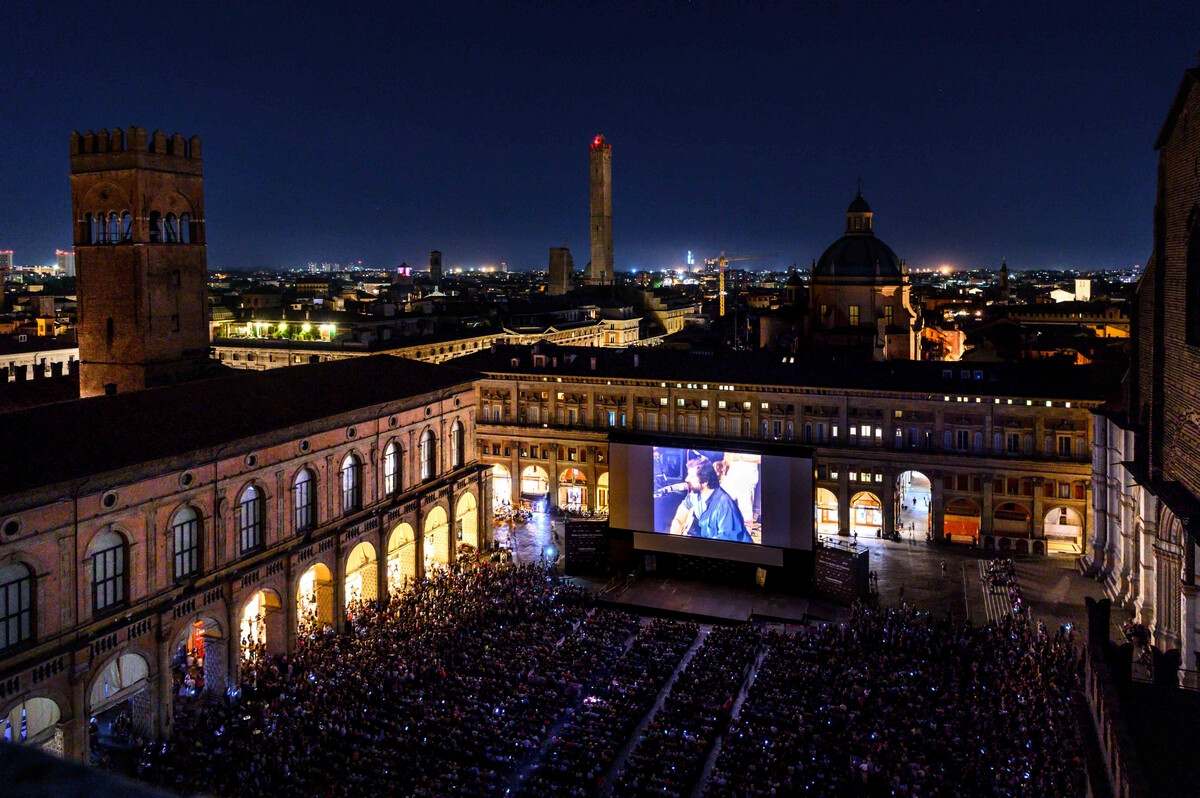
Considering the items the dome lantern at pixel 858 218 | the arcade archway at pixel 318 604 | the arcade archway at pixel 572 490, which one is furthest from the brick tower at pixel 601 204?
the arcade archway at pixel 318 604

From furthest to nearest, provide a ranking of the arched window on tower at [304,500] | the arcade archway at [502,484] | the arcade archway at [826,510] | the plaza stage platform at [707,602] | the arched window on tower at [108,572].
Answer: the arcade archway at [502,484] → the arcade archway at [826,510] → the plaza stage platform at [707,602] → the arched window on tower at [304,500] → the arched window on tower at [108,572]

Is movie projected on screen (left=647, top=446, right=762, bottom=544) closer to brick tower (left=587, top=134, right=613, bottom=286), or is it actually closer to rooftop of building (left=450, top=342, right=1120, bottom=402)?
rooftop of building (left=450, top=342, right=1120, bottom=402)

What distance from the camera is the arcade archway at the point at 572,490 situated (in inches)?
2975

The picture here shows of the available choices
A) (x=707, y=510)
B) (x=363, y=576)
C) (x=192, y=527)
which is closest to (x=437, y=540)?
(x=363, y=576)

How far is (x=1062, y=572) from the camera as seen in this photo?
5831 centimetres

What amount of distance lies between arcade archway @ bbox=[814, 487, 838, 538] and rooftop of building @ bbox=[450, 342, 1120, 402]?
783 centimetres

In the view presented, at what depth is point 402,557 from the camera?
55.6m

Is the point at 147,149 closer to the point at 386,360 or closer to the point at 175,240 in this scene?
the point at 175,240

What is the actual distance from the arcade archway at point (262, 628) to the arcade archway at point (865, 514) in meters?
40.2

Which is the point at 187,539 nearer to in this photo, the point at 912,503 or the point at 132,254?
the point at 132,254

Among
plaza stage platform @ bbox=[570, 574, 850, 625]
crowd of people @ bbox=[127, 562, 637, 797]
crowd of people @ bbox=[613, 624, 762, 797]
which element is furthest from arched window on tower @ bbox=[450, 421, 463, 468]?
crowd of people @ bbox=[613, 624, 762, 797]

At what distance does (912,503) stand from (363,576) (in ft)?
143

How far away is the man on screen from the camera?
2258 inches

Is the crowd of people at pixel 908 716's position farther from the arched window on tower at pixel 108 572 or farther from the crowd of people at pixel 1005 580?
the arched window on tower at pixel 108 572
